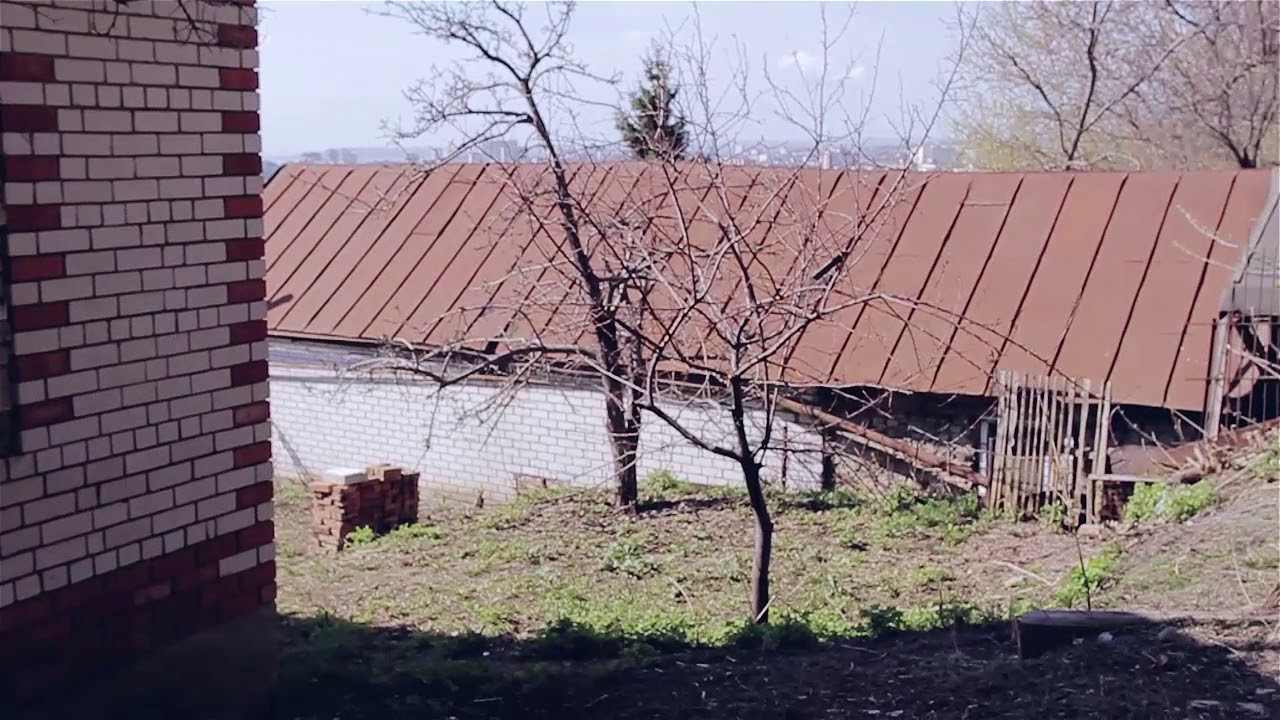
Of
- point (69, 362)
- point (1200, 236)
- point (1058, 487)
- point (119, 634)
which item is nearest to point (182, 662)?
point (119, 634)

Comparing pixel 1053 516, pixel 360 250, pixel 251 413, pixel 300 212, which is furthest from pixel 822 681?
pixel 300 212

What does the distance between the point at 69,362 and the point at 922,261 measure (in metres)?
9.47

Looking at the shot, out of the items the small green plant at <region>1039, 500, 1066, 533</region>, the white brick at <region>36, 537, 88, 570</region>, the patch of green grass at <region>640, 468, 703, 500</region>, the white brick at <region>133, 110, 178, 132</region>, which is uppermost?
the white brick at <region>133, 110, 178, 132</region>

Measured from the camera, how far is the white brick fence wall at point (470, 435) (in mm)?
12008

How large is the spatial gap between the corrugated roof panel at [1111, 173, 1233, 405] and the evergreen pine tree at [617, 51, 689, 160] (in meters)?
4.47

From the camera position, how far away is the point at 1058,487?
10.2 meters

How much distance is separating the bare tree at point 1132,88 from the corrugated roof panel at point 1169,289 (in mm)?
9105

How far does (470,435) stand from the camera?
13516 mm

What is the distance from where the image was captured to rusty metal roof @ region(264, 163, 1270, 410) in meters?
10.6

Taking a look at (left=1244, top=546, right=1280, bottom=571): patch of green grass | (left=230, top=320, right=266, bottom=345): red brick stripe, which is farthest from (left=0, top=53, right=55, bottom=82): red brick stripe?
(left=1244, top=546, right=1280, bottom=571): patch of green grass

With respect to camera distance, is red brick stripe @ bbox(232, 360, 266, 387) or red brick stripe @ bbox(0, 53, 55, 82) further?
red brick stripe @ bbox(232, 360, 266, 387)

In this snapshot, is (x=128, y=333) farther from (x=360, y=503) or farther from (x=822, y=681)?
(x=360, y=503)

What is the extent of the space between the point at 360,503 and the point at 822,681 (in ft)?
22.2

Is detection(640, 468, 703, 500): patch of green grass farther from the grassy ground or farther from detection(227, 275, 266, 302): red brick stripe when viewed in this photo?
detection(227, 275, 266, 302): red brick stripe
